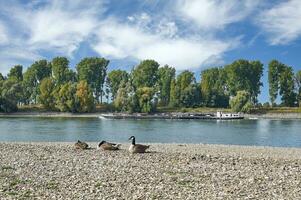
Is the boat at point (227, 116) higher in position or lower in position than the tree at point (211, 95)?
lower

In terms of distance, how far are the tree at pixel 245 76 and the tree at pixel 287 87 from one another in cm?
1061

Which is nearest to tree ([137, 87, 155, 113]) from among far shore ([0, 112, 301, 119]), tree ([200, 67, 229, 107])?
far shore ([0, 112, 301, 119])

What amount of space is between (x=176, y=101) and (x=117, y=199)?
17885 cm

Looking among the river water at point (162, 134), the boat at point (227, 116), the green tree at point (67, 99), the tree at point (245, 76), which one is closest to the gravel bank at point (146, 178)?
the river water at point (162, 134)

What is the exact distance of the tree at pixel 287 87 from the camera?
612ft

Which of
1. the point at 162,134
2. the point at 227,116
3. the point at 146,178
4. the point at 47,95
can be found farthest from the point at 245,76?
the point at 146,178

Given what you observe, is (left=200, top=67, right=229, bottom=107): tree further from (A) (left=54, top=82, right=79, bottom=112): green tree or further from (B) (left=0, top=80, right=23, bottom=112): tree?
(B) (left=0, top=80, right=23, bottom=112): tree

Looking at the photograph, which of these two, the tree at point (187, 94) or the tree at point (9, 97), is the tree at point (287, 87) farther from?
the tree at point (9, 97)

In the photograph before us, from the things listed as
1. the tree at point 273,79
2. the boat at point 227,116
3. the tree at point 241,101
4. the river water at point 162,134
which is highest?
the tree at point 273,79

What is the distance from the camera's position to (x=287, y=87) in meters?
188

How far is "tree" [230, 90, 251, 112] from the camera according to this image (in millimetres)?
178775

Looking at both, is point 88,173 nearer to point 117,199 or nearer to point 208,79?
point 117,199

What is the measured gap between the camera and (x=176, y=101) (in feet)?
642

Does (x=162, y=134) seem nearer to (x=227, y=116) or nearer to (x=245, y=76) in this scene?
(x=227, y=116)
